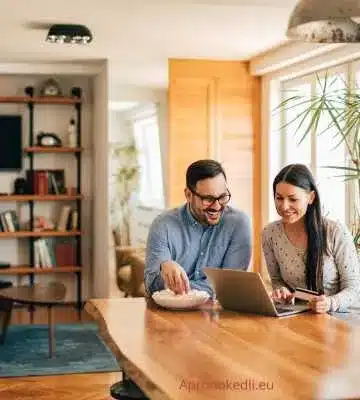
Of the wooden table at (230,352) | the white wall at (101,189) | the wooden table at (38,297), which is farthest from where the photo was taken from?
the white wall at (101,189)

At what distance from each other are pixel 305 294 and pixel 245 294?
10.7 inches

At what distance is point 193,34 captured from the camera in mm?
6320

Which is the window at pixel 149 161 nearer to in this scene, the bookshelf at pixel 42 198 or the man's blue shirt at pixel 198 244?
the bookshelf at pixel 42 198

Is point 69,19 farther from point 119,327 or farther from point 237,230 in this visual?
point 119,327

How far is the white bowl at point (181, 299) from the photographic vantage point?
3.11 meters

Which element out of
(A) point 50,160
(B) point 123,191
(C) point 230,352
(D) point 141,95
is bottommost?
(C) point 230,352

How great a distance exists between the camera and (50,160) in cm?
864

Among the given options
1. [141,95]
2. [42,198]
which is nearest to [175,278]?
[42,198]

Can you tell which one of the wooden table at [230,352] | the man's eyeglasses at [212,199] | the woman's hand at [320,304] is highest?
the man's eyeglasses at [212,199]

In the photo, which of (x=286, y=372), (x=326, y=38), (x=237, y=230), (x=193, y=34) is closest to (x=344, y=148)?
(x=193, y=34)

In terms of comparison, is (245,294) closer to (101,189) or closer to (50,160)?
(101,189)

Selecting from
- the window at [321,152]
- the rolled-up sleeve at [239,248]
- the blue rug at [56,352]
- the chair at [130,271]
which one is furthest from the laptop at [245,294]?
the chair at [130,271]

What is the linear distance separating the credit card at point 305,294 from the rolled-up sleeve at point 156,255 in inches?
22.2

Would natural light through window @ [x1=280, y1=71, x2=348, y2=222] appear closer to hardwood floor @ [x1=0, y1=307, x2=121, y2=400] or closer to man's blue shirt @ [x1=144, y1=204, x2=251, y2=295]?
hardwood floor @ [x1=0, y1=307, x2=121, y2=400]
